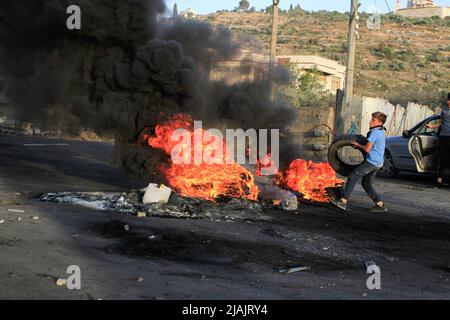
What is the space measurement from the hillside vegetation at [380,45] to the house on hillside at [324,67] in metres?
2.25

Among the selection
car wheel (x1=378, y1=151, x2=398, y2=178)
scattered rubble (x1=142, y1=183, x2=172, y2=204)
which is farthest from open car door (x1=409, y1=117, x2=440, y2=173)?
scattered rubble (x1=142, y1=183, x2=172, y2=204)

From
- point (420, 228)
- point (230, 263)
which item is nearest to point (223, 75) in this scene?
point (420, 228)

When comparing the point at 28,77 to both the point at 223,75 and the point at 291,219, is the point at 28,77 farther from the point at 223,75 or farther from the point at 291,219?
the point at 291,219

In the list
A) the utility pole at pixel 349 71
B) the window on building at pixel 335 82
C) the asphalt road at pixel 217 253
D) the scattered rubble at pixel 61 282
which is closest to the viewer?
the scattered rubble at pixel 61 282

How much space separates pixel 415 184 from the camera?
1554 centimetres

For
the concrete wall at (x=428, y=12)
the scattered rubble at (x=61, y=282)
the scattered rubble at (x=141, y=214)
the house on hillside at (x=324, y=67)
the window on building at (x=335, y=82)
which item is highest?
the concrete wall at (x=428, y=12)

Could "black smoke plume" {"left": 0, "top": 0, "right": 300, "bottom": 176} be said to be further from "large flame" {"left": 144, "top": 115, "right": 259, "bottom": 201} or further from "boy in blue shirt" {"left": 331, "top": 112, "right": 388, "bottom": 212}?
"boy in blue shirt" {"left": 331, "top": 112, "right": 388, "bottom": 212}

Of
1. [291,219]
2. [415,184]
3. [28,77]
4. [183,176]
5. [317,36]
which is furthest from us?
[317,36]

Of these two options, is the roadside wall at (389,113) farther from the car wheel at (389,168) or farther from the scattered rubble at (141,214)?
the scattered rubble at (141,214)

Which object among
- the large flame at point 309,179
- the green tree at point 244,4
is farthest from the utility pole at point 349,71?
the green tree at point 244,4

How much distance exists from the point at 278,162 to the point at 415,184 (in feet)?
21.1

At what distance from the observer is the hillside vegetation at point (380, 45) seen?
49.4 metres

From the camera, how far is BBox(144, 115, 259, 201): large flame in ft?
31.7

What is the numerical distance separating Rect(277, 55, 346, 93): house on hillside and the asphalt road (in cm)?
2720
